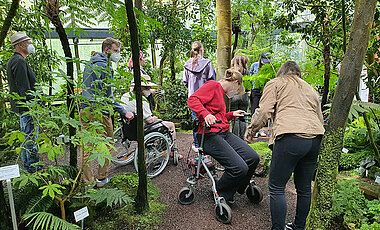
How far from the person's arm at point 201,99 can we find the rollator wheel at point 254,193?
41.3 inches

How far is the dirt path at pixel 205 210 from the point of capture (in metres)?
2.57

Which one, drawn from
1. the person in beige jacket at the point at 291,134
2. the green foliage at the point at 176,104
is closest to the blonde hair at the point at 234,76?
the person in beige jacket at the point at 291,134

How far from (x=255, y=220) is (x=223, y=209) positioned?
40 centimetres

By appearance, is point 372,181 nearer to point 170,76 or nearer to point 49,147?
point 49,147

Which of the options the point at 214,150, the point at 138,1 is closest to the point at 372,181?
the point at 214,150

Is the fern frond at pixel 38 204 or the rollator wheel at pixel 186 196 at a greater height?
the fern frond at pixel 38 204

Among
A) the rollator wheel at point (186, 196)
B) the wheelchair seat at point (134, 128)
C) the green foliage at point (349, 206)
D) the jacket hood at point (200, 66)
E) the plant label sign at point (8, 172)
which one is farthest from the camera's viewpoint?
the jacket hood at point (200, 66)

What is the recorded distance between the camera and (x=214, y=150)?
2725 millimetres

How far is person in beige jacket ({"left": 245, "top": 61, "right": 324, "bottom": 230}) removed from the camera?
6.98ft

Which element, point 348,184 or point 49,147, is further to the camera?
point 348,184

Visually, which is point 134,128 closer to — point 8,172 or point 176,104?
point 8,172

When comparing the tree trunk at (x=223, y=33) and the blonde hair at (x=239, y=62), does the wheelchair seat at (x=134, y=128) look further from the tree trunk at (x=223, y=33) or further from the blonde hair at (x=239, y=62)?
Result: the blonde hair at (x=239, y=62)

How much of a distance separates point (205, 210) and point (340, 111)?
1855 millimetres

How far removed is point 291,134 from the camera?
7.00 ft
